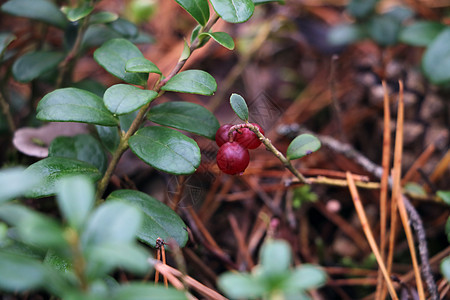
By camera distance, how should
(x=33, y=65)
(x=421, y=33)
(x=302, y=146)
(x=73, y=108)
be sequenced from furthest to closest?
(x=421, y=33)
(x=33, y=65)
(x=302, y=146)
(x=73, y=108)

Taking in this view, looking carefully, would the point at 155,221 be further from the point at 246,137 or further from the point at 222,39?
the point at 222,39

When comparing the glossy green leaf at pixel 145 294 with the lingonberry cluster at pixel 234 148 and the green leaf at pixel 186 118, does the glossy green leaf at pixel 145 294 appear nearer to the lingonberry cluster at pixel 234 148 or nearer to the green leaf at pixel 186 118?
the lingonberry cluster at pixel 234 148

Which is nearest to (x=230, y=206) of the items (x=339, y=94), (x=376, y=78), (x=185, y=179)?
(x=185, y=179)

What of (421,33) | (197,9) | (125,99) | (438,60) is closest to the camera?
(125,99)

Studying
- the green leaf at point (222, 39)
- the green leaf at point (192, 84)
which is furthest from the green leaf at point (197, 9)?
the green leaf at point (192, 84)

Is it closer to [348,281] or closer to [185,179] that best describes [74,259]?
[185,179]

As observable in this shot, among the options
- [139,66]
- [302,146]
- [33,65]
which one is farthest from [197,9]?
[33,65]
